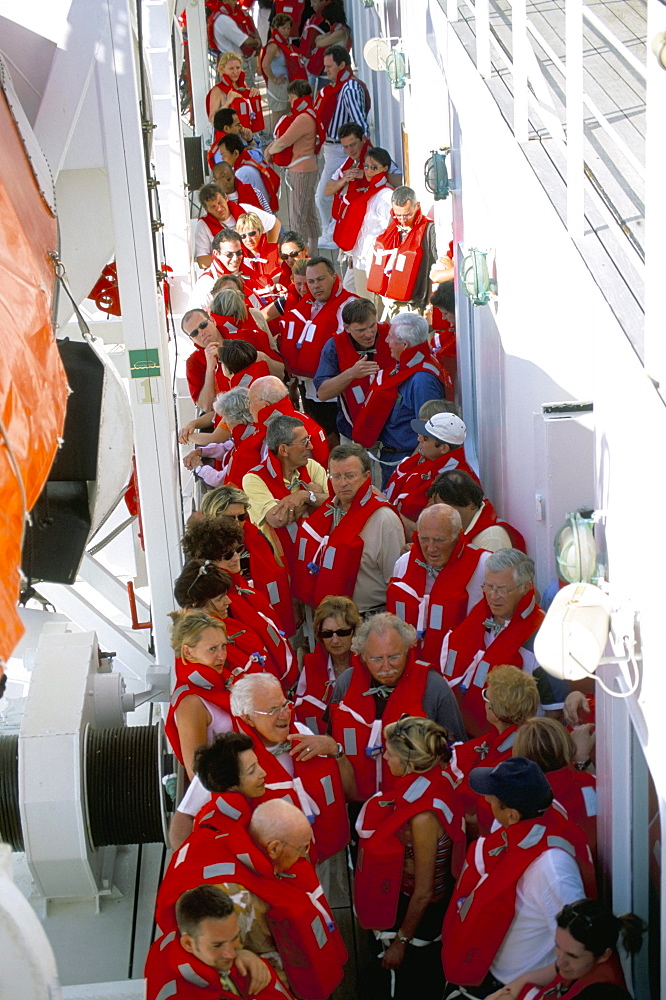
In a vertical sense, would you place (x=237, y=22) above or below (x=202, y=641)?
above

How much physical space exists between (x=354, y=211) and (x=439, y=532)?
16.8 ft

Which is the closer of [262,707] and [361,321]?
[262,707]

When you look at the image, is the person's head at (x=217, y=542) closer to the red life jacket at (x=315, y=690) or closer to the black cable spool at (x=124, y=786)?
the red life jacket at (x=315, y=690)

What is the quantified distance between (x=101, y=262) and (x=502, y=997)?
3651 millimetres

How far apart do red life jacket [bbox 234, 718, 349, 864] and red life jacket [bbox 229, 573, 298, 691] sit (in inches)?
29.6

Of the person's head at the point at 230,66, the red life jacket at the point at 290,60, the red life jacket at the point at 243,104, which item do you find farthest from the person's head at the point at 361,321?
the red life jacket at the point at 290,60

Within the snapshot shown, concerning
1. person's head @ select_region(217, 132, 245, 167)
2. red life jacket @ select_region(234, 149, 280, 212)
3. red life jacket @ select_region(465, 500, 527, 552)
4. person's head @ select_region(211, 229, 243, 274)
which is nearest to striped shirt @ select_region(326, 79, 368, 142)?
red life jacket @ select_region(234, 149, 280, 212)

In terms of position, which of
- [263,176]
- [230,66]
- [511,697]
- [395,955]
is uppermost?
[230,66]

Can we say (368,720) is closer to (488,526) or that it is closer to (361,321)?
(488,526)

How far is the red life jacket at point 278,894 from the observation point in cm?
365

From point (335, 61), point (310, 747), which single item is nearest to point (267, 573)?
point (310, 747)

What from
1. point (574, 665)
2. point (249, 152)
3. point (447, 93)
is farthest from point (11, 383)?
point (249, 152)

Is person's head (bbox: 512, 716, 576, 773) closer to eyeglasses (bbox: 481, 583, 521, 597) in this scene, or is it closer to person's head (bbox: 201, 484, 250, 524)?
eyeglasses (bbox: 481, 583, 521, 597)

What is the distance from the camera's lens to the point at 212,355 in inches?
307
